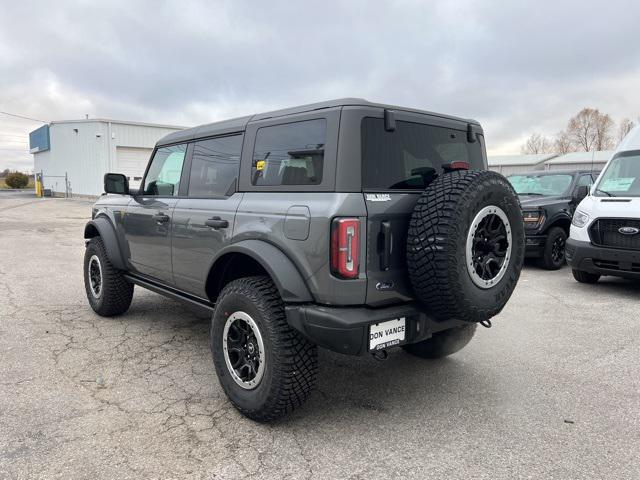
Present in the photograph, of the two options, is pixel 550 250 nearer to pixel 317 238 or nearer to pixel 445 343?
pixel 445 343

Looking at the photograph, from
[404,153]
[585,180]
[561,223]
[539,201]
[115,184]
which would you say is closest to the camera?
[404,153]

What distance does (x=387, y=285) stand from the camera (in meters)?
2.75

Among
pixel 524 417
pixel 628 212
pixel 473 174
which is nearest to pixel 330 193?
pixel 473 174

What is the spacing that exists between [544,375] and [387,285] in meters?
1.94

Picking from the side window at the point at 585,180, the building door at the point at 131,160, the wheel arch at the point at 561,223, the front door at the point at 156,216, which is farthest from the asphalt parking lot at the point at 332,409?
the building door at the point at 131,160

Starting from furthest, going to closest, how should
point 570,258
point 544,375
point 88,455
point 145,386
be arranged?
point 570,258, point 544,375, point 145,386, point 88,455

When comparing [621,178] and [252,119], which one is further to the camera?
[621,178]

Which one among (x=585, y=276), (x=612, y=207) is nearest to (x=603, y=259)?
(x=612, y=207)

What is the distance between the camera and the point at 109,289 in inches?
197

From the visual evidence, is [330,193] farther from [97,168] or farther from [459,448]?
[97,168]

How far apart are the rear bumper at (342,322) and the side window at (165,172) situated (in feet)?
6.62

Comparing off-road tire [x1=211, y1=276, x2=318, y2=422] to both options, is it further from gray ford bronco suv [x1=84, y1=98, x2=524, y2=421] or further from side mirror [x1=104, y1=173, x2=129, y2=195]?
side mirror [x1=104, y1=173, x2=129, y2=195]

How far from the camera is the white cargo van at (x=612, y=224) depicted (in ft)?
20.2

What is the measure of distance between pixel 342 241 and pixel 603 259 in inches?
207
